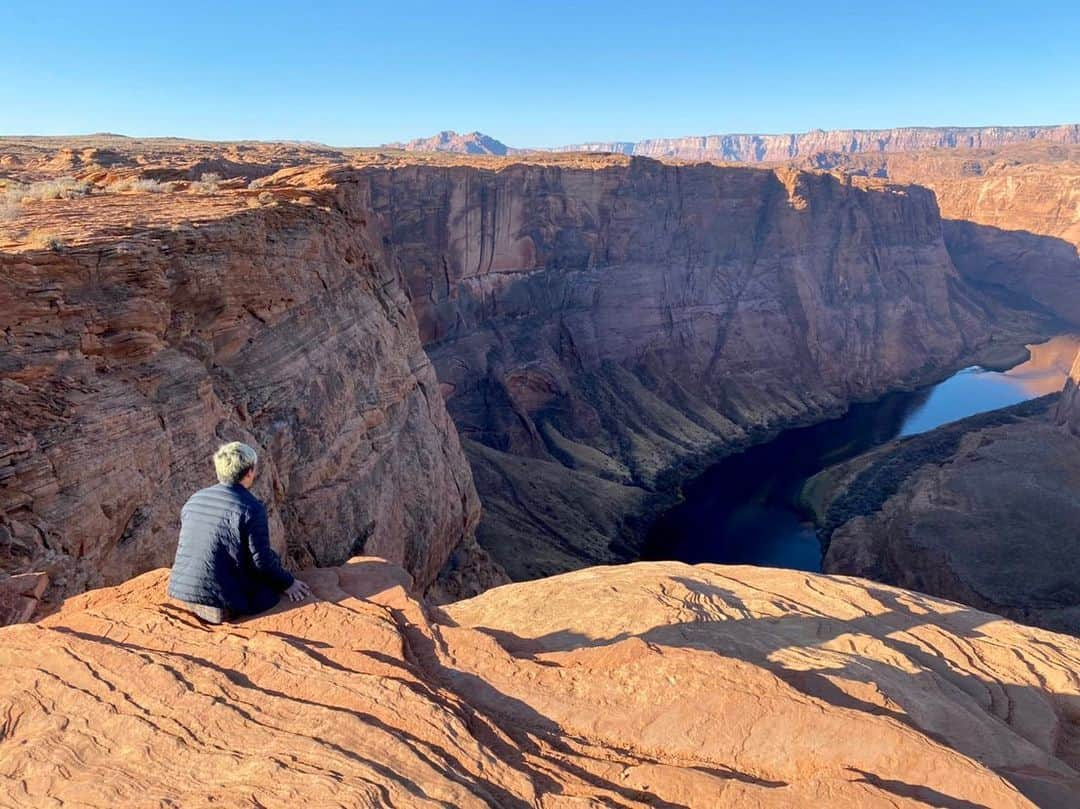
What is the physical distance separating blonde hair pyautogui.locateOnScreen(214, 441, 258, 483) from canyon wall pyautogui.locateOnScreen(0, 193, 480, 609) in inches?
194

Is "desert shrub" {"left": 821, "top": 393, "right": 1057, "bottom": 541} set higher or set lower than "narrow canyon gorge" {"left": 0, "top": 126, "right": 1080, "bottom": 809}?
lower

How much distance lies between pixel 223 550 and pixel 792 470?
160 ft

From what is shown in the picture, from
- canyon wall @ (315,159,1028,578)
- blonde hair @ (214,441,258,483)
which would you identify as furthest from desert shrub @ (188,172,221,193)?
blonde hair @ (214,441,258,483)

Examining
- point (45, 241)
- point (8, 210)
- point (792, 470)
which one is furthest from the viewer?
point (792, 470)

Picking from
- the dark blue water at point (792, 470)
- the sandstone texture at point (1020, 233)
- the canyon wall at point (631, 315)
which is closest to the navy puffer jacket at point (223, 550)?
the canyon wall at point (631, 315)

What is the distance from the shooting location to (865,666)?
8.98 m

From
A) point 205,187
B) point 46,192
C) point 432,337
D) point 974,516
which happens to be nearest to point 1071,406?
point 974,516

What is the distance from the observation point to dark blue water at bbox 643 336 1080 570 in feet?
126

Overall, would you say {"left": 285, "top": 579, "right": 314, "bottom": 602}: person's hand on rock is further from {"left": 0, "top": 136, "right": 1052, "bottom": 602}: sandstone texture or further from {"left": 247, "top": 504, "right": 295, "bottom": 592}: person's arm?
{"left": 0, "top": 136, "right": 1052, "bottom": 602}: sandstone texture

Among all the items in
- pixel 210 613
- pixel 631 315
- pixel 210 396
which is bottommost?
pixel 631 315

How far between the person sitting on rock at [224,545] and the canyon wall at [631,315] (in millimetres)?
18047

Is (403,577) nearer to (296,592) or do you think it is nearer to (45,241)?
(296,592)

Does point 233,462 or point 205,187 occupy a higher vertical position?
point 205,187

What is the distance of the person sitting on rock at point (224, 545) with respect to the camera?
19.6ft
